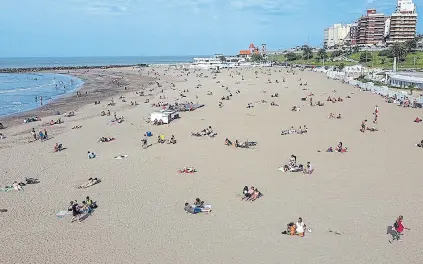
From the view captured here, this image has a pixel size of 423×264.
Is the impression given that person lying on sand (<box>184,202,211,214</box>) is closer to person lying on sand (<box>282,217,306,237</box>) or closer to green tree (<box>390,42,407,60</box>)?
person lying on sand (<box>282,217,306,237</box>)

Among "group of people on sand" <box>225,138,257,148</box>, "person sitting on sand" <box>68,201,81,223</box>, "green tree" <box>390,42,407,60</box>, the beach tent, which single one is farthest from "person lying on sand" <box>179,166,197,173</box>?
"green tree" <box>390,42,407,60</box>

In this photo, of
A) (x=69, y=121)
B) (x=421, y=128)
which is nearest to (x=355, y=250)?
(x=421, y=128)

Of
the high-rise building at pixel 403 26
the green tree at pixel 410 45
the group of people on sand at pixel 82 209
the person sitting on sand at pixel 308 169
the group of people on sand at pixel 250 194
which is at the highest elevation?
the high-rise building at pixel 403 26

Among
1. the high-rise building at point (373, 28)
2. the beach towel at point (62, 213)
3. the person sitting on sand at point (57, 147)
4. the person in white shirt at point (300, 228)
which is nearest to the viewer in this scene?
the person in white shirt at point (300, 228)

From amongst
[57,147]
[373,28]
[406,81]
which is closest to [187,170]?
[57,147]

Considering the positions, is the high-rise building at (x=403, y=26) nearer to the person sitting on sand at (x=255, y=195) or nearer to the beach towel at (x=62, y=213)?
the person sitting on sand at (x=255, y=195)

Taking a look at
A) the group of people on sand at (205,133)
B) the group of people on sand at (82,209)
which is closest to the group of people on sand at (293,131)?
the group of people on sand at (205,133)

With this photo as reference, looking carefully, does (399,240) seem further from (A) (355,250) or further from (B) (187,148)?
(B) (187,148)
